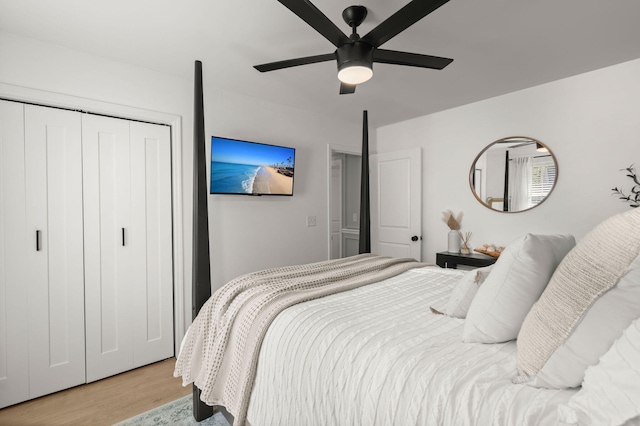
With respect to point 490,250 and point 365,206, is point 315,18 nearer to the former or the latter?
point 365,206

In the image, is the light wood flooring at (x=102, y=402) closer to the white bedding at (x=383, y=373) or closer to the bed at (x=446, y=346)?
the bed at (x=446, y=346)

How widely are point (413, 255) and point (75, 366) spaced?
3.70m

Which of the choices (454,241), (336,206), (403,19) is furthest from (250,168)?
(454,241)

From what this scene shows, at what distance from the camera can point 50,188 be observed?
2273 mm

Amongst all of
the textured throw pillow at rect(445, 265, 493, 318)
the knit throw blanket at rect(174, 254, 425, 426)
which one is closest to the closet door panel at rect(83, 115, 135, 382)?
the knit throw blanket at rect(174, 254, 425, 426)

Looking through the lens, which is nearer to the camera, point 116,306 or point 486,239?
point 116,306

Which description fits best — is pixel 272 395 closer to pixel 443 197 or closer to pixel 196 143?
pixel 196 143

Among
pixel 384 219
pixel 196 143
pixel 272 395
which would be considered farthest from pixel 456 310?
pixel 384 219

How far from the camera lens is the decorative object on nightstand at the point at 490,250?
3377 millimetres

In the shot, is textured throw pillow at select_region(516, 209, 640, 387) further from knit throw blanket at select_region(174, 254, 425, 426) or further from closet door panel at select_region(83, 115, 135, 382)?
closet door panel at select_region(83, 115, 135, 382)

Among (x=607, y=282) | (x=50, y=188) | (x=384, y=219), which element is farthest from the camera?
(x=384, y=219)

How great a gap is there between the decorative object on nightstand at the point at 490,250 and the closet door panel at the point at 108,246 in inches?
140

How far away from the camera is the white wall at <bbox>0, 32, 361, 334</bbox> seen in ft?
7.39

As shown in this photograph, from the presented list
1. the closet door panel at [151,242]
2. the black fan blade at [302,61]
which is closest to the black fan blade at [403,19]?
the black fan blade at [302,61]
